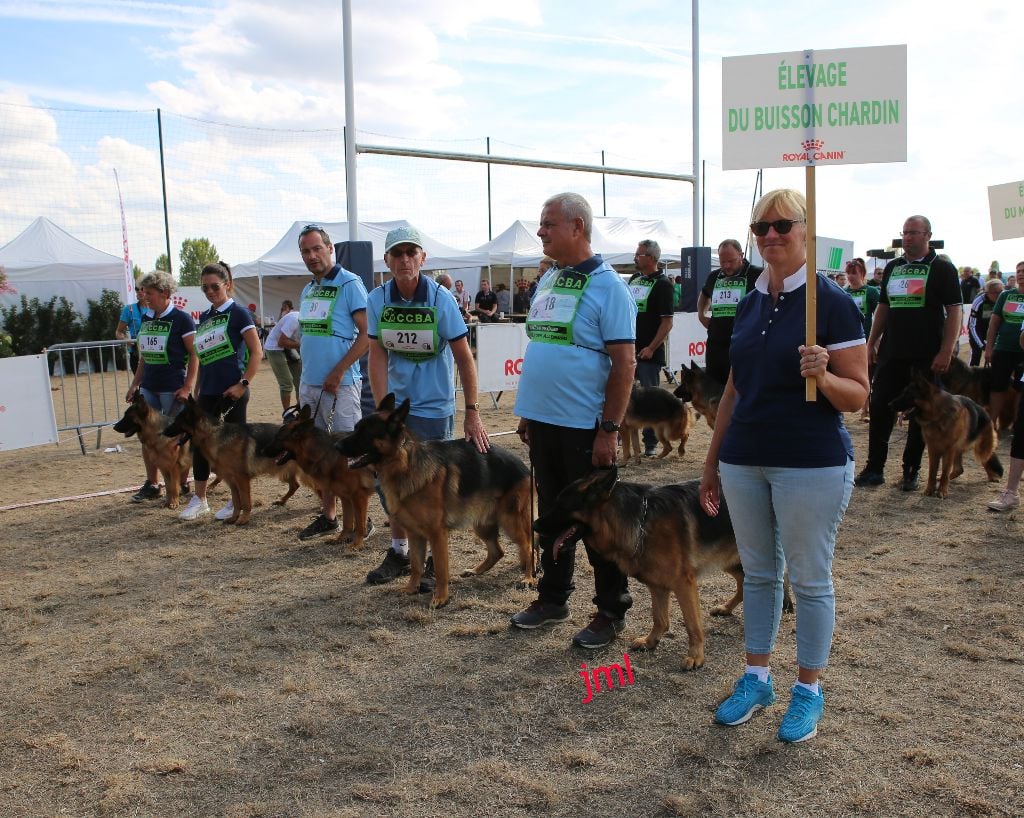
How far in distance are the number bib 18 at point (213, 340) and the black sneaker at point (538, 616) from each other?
3797 millimetres

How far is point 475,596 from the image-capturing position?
16.3 feet

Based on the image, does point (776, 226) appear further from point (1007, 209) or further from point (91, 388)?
point (91, 388)

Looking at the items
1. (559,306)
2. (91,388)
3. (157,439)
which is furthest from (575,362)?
(91,388)

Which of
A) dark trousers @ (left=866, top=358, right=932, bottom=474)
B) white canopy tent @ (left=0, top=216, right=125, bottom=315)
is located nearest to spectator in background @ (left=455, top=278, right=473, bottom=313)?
white canopy tent @ (left=0, top=216, right=125, bottom=315)

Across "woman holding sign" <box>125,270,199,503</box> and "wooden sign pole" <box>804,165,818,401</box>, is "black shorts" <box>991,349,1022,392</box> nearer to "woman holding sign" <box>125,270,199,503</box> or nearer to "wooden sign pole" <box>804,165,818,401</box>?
"wooden sign pole" <box>804,165,818,401</box>

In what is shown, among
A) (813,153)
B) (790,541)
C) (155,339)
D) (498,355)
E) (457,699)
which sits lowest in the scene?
(457,699)

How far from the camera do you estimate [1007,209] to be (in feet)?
27.6

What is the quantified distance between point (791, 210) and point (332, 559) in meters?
4.22

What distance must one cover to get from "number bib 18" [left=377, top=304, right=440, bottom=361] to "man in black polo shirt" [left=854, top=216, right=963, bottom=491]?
4.26 metres

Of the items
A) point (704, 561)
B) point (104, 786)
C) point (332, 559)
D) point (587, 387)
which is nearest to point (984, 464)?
point (704, 561)

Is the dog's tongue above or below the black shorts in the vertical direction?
below

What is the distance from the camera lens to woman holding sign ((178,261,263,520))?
670 centimetres

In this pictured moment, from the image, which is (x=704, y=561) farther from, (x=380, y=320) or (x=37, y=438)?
(x=37, y=438)

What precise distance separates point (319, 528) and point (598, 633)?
3.15 meters
